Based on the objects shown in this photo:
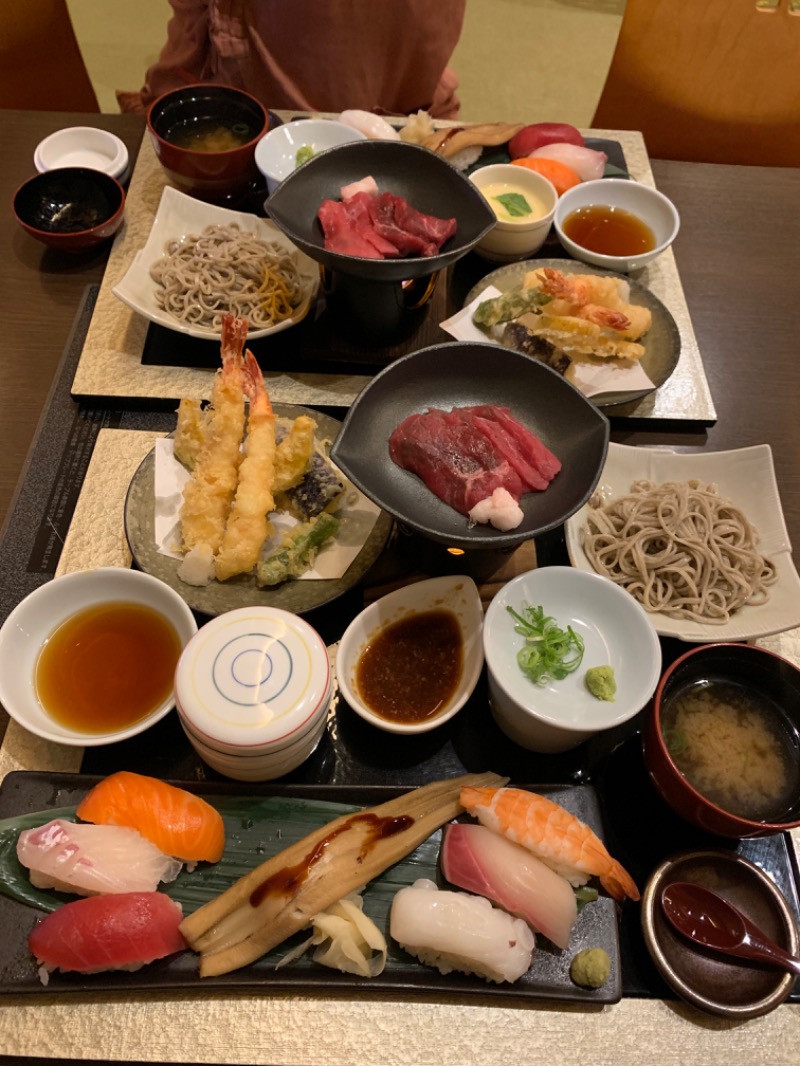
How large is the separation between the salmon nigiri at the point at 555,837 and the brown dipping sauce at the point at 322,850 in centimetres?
18

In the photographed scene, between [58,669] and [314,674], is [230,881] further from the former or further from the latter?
[58,669]

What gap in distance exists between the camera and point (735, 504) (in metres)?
2.26

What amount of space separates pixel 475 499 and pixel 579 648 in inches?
18.3

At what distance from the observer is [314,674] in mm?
1673

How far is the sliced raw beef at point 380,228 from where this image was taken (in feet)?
8.08

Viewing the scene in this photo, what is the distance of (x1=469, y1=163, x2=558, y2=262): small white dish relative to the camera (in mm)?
2797

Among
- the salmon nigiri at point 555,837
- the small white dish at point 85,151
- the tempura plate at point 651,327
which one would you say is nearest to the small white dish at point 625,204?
the tempura plate at point 651,327

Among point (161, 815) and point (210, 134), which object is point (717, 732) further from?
point (210, 134)

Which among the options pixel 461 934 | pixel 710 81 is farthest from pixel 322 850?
pixel 710 81

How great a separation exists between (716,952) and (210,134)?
3304 millimetres

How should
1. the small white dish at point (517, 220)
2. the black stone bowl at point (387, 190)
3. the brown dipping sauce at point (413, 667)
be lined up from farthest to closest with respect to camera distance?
the small white dish at point (517, 220) → the black stone bowl at point (387, 190) → the brown dipping sauce at point (413, 667)

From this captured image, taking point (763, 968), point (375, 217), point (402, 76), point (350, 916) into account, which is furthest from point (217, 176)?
point (763, 968)

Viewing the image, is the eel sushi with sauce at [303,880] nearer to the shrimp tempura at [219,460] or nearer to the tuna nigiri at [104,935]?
the tuna nigiri at [104,935]

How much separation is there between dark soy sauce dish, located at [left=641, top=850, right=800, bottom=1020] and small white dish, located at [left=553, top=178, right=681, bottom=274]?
2.18m
